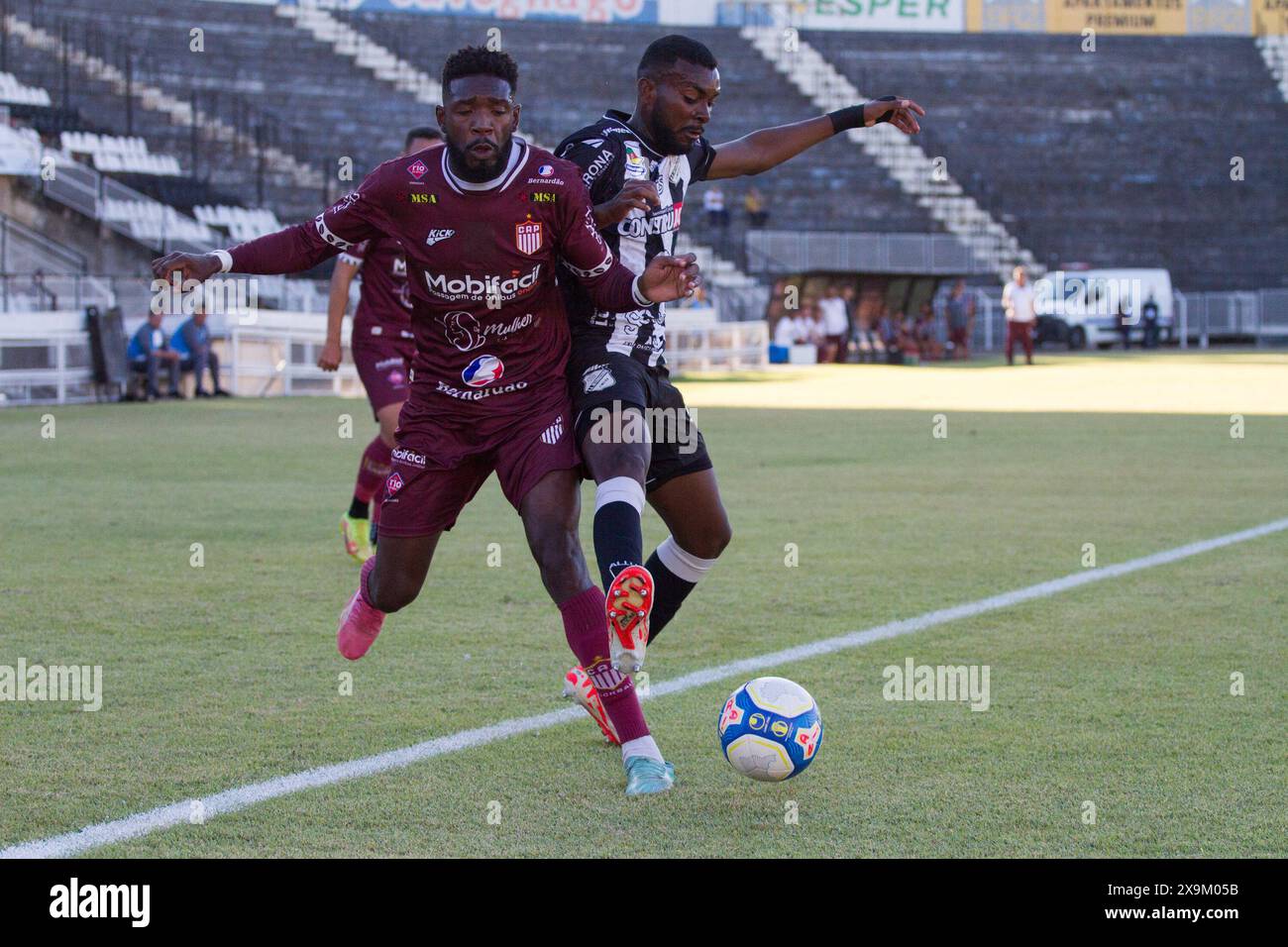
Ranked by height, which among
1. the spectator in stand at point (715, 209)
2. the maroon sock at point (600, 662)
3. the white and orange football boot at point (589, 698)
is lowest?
the white and orange football boot at point (589, 698)

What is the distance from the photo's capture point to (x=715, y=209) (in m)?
42.9

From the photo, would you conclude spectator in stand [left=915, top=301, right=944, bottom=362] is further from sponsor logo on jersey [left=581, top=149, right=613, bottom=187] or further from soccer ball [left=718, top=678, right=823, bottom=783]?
soccer ball [left=718, top=678, right=823, bottom=783]

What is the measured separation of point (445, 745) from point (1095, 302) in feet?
140

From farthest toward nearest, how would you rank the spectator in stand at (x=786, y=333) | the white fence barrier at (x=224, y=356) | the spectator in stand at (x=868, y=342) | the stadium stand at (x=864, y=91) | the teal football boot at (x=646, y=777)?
the stadium stand at (x=864, y=91) → the spectator in stand at (x=868, y=342) → the spectator in stand at (x=786, y=333) → the white fence barrier at (x=224, y=356) → the teal football boot at (x=646, y=777)

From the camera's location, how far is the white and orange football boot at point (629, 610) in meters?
4.57

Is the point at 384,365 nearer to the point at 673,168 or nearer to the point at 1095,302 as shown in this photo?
the point at 673,168

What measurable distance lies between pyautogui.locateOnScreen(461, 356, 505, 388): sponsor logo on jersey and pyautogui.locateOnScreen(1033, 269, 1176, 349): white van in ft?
138

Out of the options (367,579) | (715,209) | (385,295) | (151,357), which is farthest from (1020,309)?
(367,579)

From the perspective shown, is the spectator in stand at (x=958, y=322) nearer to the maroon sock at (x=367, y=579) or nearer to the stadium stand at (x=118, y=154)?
the stadium stand at (x=118, y=154)

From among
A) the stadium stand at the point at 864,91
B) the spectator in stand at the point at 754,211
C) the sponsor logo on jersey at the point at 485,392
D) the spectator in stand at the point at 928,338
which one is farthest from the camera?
the spectator in stand at the point at 754,211

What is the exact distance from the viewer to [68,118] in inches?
1315

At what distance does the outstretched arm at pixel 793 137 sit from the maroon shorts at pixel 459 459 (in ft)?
4.29

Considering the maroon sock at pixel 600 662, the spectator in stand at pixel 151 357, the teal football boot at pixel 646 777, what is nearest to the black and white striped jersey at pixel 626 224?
the maroon sock at pixel 600 662
